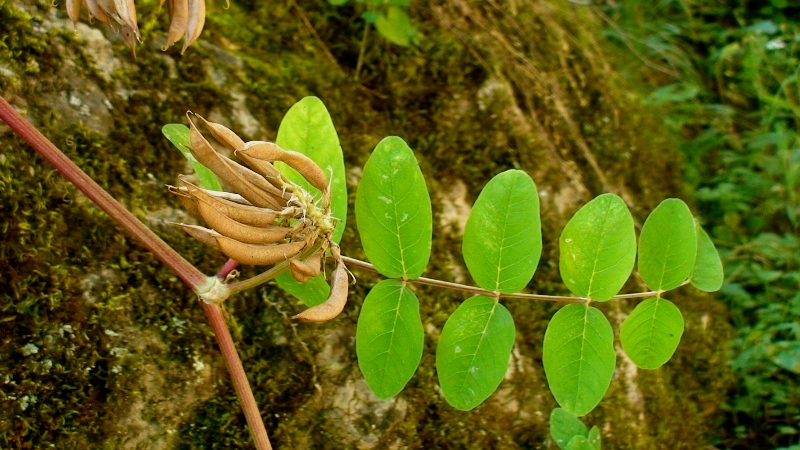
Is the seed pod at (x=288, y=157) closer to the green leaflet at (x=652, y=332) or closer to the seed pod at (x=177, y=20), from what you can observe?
the seed pod at (x=177, y=20)

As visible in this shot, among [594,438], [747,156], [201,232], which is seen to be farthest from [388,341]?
[747,156]

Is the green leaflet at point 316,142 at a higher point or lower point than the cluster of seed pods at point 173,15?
lower

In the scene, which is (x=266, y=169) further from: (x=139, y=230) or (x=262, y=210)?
(x=139, y=230)

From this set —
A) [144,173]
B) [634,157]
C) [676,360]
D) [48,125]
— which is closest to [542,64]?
[634,157]

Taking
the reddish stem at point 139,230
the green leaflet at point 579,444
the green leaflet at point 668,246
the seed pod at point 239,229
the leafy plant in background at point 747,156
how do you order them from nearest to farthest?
1. the seed pod at point 239,229
2. the reddish stem at point 139,230
3. the green leaflet at point 668,246
4. the green leaflet at point 579,444
5. the leafy plant in background at point 747,156

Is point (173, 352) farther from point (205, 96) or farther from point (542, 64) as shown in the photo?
point (542, 64)

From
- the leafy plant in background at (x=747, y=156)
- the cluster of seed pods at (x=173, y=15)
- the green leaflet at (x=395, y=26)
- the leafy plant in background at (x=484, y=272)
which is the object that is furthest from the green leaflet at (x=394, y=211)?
the leafy plant in background at (x=747, y=156)

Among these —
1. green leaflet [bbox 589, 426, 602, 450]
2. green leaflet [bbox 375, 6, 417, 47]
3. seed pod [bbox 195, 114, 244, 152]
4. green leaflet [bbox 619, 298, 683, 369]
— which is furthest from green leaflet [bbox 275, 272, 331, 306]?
green leaflet [bbox 375, 6, 417, 47]

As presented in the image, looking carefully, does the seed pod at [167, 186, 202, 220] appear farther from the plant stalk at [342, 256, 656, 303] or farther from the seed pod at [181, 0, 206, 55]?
the seed pod at [181, 0, 206, 55]
